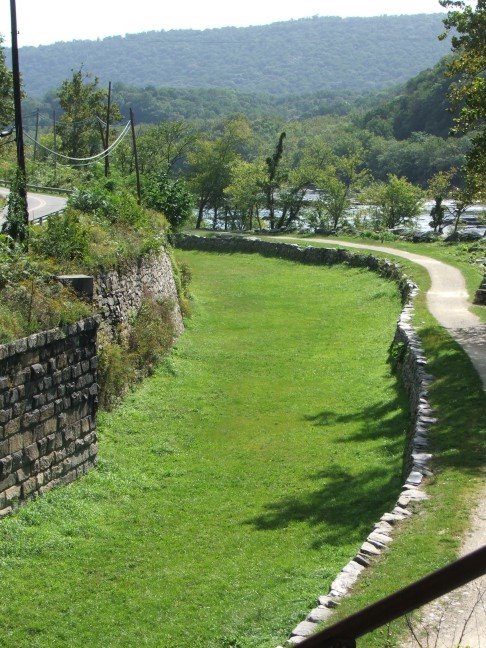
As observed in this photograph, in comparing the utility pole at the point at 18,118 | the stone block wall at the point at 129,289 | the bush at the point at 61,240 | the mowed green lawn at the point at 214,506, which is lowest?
the mowed green lawn at the point at 214,506

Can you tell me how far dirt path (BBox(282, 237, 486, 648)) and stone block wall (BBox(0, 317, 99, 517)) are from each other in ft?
18.3

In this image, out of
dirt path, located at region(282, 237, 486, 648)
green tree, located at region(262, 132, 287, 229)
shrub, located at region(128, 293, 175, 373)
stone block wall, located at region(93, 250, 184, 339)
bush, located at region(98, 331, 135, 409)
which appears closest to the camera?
dirt path, located at region(282, 237, 486, 648)

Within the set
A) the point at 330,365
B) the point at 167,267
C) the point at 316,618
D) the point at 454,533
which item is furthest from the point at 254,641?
the point at 167,267

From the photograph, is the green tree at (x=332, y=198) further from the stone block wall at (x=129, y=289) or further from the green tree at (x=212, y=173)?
the stone block wall at (x=129, y=289)

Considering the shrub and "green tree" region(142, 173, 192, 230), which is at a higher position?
"green tree" region(142, 173, 192, 230)

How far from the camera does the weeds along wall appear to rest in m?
10.9

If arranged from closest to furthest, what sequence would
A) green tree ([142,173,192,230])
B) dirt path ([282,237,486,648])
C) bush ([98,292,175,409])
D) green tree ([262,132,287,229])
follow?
dirt path ([282,237,486,648])
bush ([98,292,175,409])
green tree ([142,173,192,230])
green tree ([262,132,287,229])

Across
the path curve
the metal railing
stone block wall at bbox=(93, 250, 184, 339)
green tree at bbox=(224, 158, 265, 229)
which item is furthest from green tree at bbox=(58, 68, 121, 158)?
the metal railing

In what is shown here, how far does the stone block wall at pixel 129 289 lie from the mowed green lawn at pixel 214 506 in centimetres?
139

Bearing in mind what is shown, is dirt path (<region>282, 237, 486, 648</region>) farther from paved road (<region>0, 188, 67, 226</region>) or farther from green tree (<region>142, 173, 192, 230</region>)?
paved road (<region>0, 188, 67, 226</region>)

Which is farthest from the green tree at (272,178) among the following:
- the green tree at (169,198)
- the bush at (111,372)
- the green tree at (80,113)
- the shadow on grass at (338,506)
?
the shadow on grass at (338,506)

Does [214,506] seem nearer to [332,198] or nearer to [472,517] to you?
[472,517]

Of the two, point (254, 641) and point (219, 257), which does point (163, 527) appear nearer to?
point (254, 641)

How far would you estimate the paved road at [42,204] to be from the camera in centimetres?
2744
